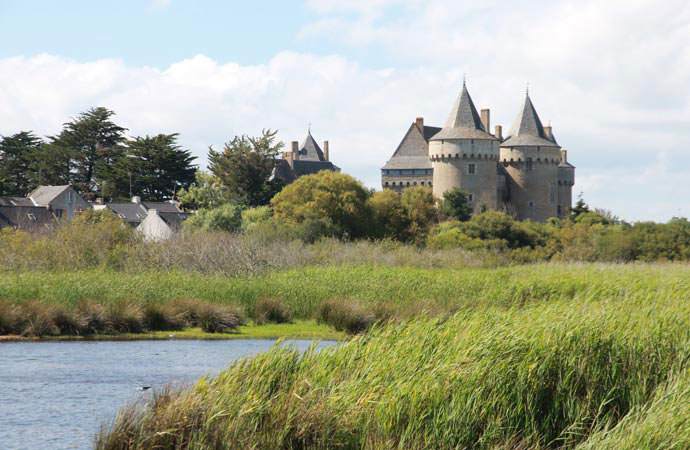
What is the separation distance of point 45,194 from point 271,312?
179 ft

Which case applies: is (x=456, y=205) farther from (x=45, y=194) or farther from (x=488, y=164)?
(x=45, y=194)

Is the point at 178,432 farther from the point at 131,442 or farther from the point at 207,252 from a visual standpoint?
the point at 207,252

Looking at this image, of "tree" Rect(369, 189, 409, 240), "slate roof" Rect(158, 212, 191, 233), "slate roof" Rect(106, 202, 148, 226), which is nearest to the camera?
"tree" Rect(369, 189, 409, 240)

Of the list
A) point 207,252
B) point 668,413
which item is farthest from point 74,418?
point 207,252

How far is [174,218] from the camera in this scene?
6712cm

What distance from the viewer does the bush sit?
1016 inches

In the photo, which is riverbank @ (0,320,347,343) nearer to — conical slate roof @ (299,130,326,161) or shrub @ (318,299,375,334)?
shrub @ (318,299,375,334)

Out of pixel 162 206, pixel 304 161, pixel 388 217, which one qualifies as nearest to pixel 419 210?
pixel 388 217

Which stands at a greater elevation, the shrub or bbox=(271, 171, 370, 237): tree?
bbox=(271, 171, 370, 237): tree

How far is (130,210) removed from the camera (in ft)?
243

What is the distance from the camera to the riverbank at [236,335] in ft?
73.4

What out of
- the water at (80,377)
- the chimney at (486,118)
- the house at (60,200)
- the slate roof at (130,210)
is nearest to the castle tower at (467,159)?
the chimney at (486,118)

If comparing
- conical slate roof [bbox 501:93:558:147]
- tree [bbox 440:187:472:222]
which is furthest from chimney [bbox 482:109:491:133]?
tree [bbox 440:187:472:222]

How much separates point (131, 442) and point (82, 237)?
84.7ft
